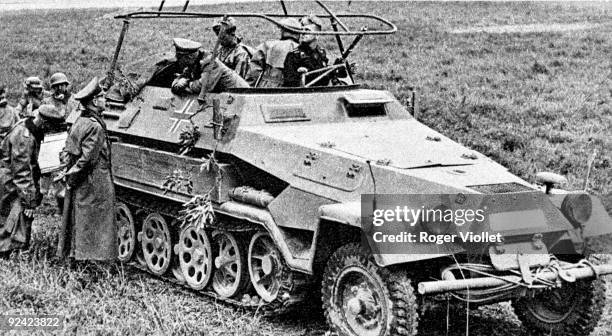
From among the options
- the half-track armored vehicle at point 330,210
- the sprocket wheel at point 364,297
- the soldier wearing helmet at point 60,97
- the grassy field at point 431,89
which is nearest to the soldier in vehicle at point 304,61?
the half-track armored vehicle at point 330,210

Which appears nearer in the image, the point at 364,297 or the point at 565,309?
the point at 364,297

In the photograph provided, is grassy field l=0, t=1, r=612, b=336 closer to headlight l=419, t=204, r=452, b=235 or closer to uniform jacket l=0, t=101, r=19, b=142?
uniform jacket l=0, t=101, r=19, b=142

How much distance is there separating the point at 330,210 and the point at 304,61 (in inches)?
108

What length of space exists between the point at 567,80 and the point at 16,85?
1210 centimetres

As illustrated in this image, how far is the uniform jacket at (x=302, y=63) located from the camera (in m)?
8.54

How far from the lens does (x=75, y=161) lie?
25.8 ft

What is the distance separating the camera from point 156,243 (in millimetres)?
8828

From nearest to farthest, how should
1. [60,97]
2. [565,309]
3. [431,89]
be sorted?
1. [565,309]
2. [60,97]
3. [431,89]

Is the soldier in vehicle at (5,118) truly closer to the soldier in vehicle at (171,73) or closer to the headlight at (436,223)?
the soldier in vehicle at (171,73)

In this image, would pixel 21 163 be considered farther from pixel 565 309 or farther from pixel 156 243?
pixel 565 309

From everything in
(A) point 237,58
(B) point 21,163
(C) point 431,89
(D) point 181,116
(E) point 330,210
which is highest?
(A) point 237,58

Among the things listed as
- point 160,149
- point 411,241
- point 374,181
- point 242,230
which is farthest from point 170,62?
point 411,241

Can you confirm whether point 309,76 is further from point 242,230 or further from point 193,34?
point 193,34

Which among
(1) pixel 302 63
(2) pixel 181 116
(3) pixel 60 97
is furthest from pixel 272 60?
(3) pixel 60 97
